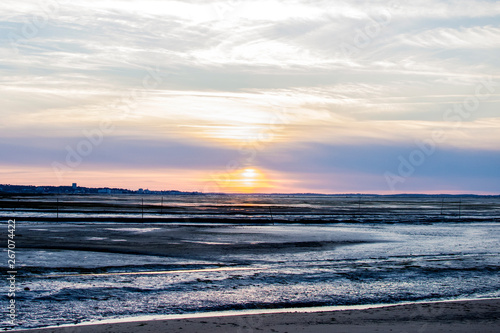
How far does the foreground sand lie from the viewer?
1003 cm

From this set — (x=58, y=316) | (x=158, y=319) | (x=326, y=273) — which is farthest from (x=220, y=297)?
(x=326, y=273)

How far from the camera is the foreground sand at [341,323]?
1003 centimetres

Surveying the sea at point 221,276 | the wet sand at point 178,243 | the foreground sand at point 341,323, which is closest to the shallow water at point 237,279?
the sea at point 221,276

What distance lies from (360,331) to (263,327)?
6.45 ft

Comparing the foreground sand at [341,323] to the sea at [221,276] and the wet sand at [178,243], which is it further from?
the wet sand at [178,243]

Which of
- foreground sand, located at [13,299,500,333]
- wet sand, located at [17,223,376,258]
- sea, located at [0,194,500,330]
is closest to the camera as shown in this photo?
foreground sand, located at [13,299,500,333]

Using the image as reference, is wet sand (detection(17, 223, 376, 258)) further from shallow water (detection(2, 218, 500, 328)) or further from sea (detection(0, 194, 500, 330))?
shallow water (detection(2, 218, 500, 328))

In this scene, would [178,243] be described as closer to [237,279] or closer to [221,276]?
[221,276]

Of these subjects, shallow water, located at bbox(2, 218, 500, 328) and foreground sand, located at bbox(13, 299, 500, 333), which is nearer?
foreground sand, located at bbox(13, 299, 500, 333)

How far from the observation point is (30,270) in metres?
16.8

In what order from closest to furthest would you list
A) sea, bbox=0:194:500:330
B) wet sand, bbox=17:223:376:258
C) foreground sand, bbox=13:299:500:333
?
foreground sand, bbox=13:299:500:333 < sea, bbox=0:194:500:330 < wet sand, bbox=17:223:376:258

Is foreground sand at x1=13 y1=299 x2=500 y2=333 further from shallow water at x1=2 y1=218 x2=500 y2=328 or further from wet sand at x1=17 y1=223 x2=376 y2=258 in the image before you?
wet sand at x1=17 y1=223 x2=376 y2=258

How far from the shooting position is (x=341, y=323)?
10.6m

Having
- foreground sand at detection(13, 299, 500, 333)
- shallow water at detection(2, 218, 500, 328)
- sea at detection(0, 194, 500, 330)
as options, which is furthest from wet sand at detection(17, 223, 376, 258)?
foreground sand at detection(13, 299, 500, 333)
